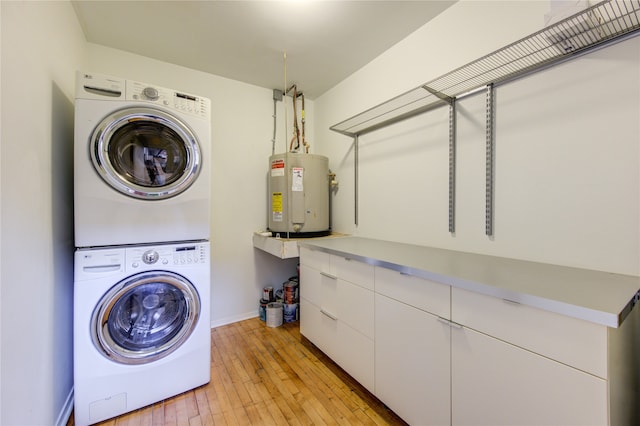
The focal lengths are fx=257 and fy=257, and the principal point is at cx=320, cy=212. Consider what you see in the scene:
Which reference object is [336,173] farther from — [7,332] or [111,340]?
[7,332]

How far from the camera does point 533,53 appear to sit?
115 centimetres

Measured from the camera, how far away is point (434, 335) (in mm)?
1082

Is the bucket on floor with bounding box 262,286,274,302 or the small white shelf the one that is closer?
the small white shelf

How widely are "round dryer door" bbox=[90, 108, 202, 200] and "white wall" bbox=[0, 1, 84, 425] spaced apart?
0.23 meters

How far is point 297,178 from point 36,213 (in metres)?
1.53

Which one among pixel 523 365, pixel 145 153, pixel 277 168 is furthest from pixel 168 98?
pixel 523 365

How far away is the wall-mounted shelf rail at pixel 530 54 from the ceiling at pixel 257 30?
54 cm

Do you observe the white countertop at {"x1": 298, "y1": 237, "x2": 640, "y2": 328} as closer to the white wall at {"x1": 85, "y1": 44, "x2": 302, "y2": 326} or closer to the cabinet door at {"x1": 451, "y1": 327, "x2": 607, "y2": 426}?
the cabinet door at {"x1": 451, "y1": 327, "x2": 607, "y2": 426}

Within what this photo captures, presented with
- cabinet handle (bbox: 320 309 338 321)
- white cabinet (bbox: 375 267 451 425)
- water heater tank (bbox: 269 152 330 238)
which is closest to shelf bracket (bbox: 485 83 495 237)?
white cabinet (bbox: 375 267 451 425)

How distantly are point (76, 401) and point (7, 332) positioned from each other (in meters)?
0.63

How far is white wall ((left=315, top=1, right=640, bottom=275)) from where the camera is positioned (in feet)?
3.34

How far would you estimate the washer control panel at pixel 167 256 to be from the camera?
1379 millimetres

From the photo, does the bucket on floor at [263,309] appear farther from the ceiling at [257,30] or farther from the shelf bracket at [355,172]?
the ceiling at [257,30]

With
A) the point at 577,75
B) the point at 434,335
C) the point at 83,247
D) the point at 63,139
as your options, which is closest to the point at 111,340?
the point at 83,247
